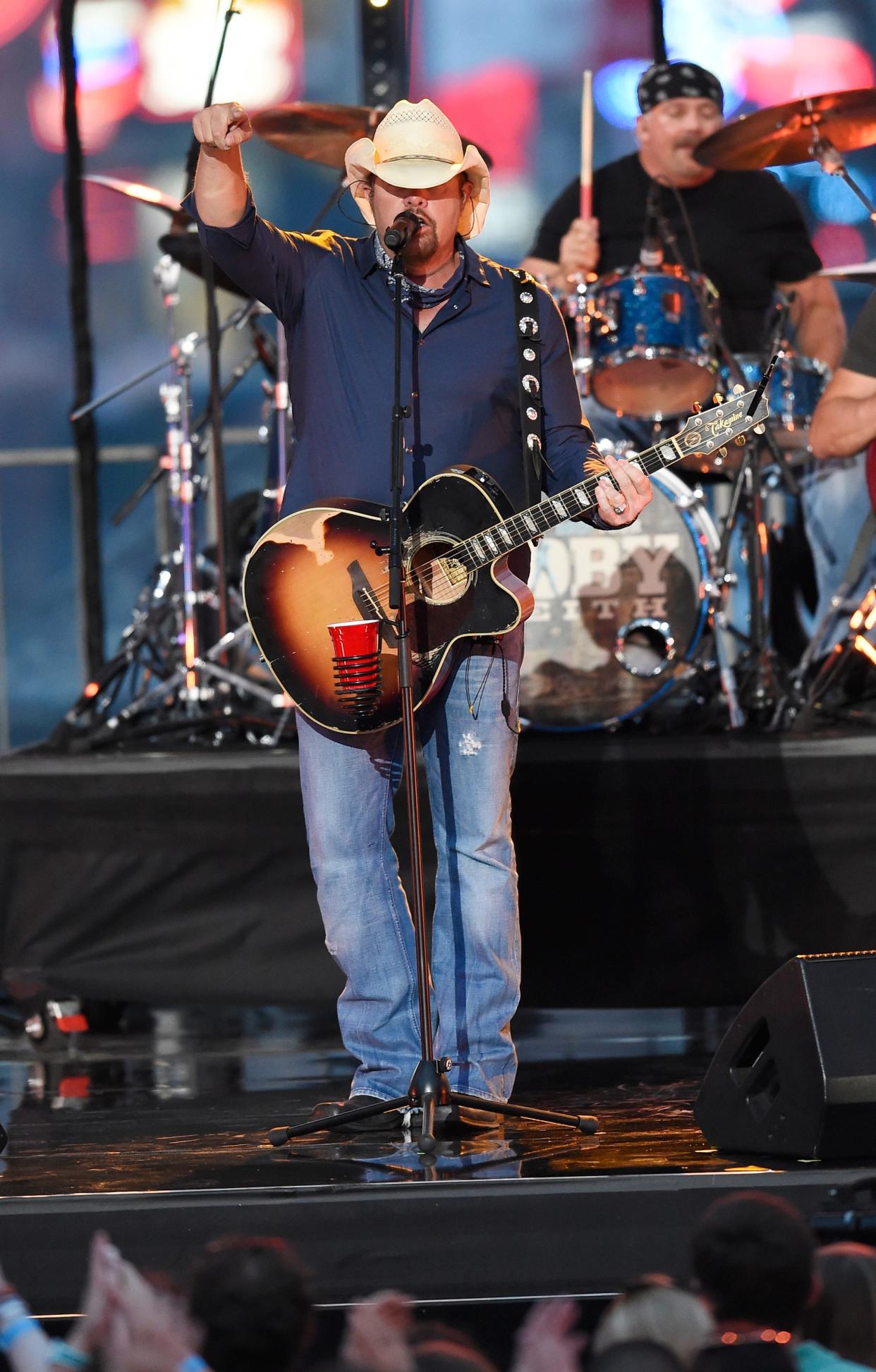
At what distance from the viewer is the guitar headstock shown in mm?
2953

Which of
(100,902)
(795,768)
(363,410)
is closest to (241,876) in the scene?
(100,902)

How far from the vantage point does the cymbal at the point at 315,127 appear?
529 centimetres

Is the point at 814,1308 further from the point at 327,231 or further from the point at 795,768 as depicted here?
the point at 795,768

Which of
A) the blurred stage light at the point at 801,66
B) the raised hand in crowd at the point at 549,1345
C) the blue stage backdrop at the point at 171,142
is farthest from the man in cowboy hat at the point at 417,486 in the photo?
the blurred stage light at the point at 801,66

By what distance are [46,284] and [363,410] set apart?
13.6 ft

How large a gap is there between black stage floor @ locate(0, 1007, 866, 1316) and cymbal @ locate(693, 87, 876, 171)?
3044mm

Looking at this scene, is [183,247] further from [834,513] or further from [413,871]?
[413,871]

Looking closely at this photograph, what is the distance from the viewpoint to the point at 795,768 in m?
4.47

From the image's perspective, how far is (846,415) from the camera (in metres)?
3.90

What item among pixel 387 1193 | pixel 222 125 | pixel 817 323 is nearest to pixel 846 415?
pixel 222 125

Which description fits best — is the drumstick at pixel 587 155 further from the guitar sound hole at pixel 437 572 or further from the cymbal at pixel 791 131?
the guitar sound hole at pixel 437 572

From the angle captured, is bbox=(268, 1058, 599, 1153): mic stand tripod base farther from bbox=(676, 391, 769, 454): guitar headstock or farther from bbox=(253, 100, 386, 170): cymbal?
bbox=(253, 100, 386, 170): cymbal

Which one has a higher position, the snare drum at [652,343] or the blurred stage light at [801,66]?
the blurred stage light at [801,66]

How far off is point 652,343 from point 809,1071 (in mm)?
3051
